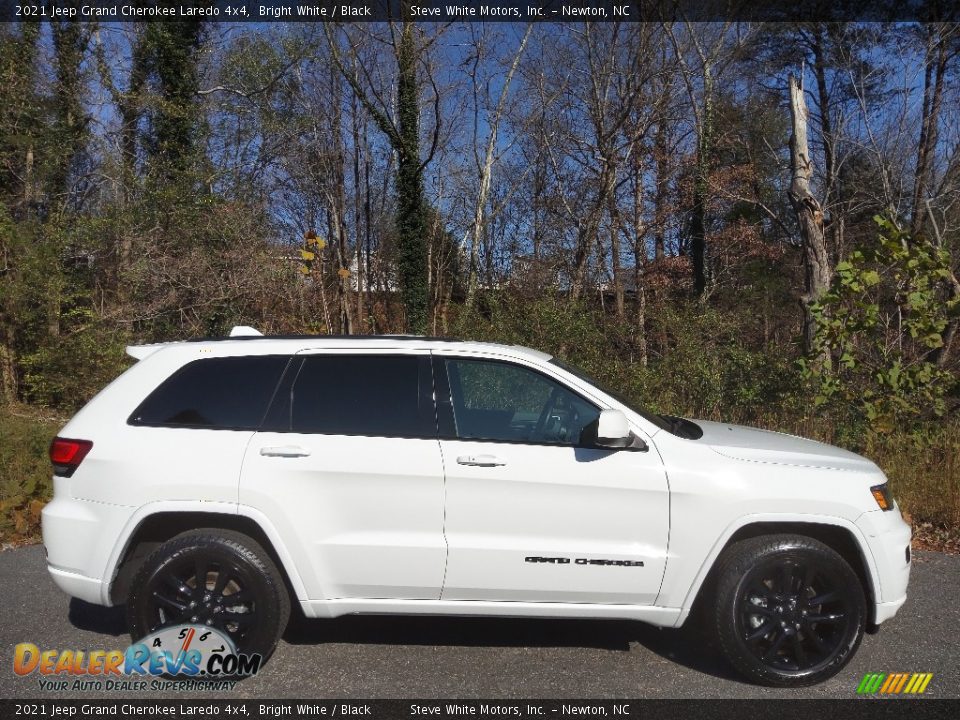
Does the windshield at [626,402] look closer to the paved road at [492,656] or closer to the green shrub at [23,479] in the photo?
the paved road at [492,656]

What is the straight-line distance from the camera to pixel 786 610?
3959 mm

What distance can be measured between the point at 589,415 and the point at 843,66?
24.4 meters

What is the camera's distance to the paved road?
3.92 meters

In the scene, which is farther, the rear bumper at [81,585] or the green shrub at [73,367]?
the green shrub at [73,367]

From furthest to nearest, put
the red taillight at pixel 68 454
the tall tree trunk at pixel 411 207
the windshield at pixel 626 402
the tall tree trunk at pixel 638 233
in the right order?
the tall tree trunk at pixel 638 233, the tall tree trunk at pixel 411 207, the windshield at pixel 626 402, the red taillight at pixel 68 454

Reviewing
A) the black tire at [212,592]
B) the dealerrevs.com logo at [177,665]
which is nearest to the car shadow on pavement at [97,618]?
the dealerrevs.com logo at [177,665]

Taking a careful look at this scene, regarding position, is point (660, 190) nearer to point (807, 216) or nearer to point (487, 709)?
point (807, 216)

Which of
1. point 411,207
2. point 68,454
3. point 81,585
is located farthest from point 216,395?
point 411,207

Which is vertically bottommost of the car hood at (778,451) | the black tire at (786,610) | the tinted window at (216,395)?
the black tire at (786,610)

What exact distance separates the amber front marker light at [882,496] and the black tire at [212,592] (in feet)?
10.3

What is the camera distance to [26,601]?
16.9 ft

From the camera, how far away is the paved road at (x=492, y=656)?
3.92 metres

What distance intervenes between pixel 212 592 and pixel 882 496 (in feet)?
11.6

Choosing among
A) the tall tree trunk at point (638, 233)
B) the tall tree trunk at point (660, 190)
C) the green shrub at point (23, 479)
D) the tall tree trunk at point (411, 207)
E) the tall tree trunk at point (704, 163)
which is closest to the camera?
the green shrub at point (23, 479)
